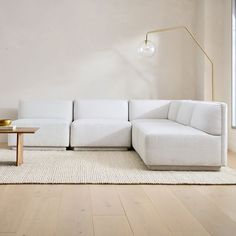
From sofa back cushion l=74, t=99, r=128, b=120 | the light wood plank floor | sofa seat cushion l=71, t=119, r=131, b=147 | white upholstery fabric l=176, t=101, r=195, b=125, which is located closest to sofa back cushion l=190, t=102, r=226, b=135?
white upholstery fabric l=176, t=101, r=195, b=125

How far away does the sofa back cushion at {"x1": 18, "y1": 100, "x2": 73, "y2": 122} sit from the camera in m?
5.25

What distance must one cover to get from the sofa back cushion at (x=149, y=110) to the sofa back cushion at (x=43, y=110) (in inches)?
38.7

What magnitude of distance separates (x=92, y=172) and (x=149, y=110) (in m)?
2.37

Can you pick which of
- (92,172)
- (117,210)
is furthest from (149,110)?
(117,210)

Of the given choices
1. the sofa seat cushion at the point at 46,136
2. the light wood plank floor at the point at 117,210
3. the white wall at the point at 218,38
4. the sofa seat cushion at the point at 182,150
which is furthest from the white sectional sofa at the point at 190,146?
the white wall at the point at 218,38

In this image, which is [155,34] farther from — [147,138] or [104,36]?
[147,138]

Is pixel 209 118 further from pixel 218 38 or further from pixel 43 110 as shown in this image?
pixel 43 110

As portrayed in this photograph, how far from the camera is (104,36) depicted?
224 inches

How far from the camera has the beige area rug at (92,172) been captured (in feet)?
9.52

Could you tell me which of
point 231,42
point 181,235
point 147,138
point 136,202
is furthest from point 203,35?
point 181,235

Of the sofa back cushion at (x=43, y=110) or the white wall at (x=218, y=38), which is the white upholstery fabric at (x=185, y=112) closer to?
the white wall at (x=218, y=38)

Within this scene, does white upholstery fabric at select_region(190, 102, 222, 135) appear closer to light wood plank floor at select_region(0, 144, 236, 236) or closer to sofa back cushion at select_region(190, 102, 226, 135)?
sofa back cushion at select_region(190, 102, 226, 135)

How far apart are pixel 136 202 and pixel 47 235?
765 mm

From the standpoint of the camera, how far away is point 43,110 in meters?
5.27
